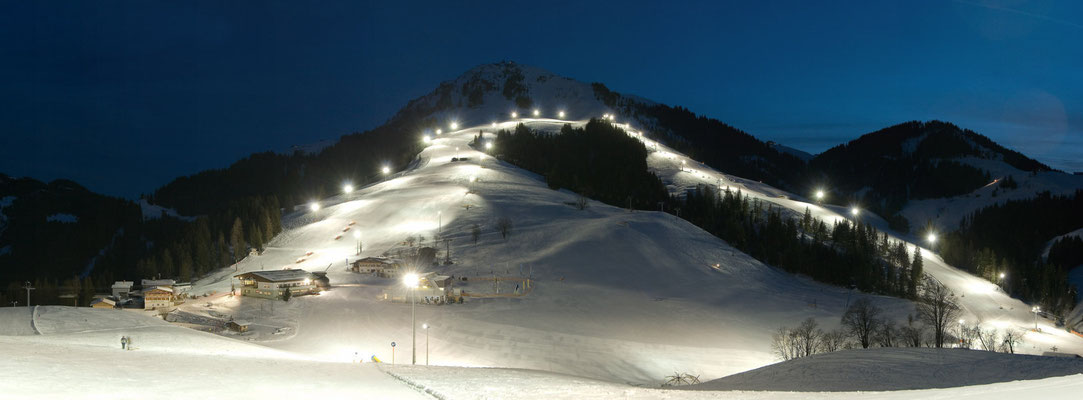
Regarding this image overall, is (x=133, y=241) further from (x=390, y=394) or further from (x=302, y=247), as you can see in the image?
(x=390, y=394)

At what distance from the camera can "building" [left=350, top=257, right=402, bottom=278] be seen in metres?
55.0

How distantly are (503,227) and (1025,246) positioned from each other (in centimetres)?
10985

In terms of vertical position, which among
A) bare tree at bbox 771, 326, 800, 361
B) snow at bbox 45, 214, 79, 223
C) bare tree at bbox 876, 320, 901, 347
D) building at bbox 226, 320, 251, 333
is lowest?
bare tree at bbox 771, 326, 800, 361

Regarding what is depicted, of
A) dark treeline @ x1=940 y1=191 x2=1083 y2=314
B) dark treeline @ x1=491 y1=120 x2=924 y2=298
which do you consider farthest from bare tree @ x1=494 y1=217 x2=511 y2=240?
dark treeline @ x1=940 y1=191 x2=1083 y2=314

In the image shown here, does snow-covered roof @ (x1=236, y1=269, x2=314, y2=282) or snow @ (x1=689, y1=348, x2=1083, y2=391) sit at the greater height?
snow-covered roof @ (x1=236, y1=269, x2=314, y2=282)

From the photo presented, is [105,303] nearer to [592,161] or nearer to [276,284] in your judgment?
[276,284]

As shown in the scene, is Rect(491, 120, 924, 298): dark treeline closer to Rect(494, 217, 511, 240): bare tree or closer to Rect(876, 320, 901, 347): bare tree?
Rect(876, 320, 901, 347): bare tree

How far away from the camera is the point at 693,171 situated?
5113 inches

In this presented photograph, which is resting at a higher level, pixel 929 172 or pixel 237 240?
pixel 929 172

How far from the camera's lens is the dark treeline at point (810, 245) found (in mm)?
67500

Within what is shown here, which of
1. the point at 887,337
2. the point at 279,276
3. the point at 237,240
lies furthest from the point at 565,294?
the point at 237,240

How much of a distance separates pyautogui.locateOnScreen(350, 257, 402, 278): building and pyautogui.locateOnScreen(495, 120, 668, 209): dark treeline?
5128cm

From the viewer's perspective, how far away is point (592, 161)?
12231 centimetres

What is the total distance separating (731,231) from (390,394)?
240 feet
